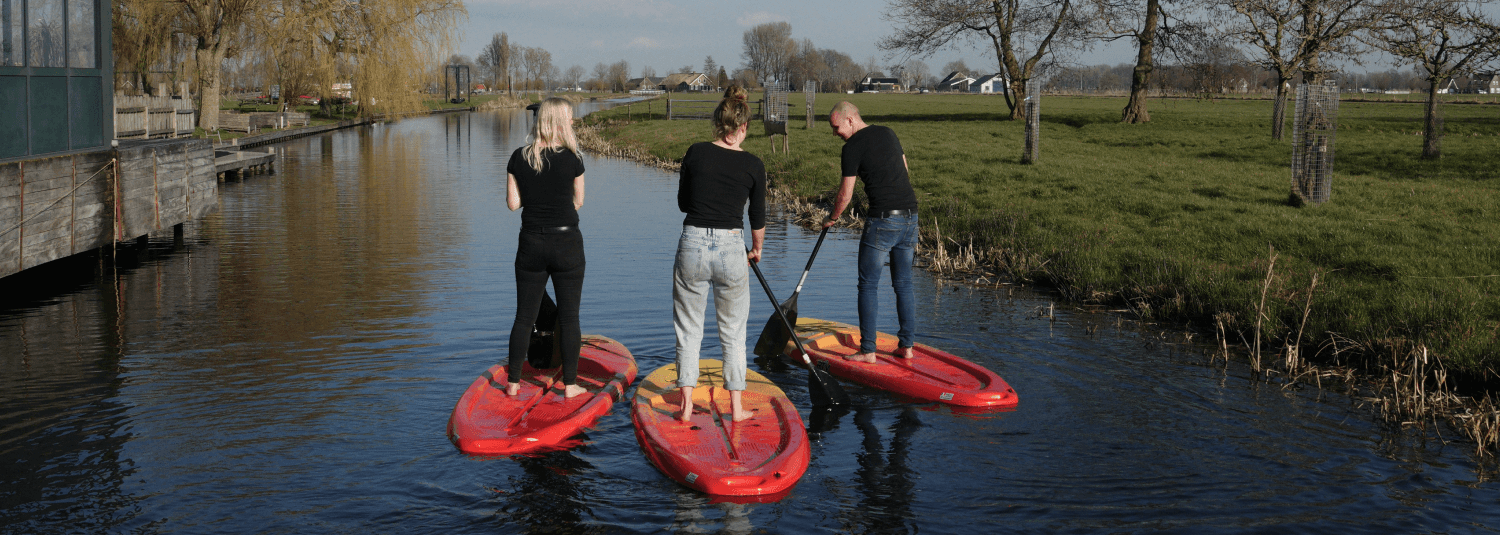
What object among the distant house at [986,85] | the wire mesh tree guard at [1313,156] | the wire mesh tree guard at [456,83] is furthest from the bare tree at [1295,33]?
the distant house at [986,85]

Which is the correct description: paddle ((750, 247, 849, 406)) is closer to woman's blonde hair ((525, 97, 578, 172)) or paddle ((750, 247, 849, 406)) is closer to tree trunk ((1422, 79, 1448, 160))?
woman's blonde hair ((525, 97, 578, 172))

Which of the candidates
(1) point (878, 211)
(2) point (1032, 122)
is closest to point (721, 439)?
(1) point (878, 211)

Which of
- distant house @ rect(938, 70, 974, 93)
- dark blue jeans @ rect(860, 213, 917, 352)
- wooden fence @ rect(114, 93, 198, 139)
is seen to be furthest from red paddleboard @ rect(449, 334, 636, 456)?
distant house @ rect(938, 70, 974, 93)

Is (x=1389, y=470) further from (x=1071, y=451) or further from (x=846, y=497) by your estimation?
(x=846, y=497)

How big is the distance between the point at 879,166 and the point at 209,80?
32.7 metres

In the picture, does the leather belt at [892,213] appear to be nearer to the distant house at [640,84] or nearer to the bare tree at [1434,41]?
the bare tree at [1434,41]

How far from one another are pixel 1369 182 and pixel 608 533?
15250mm

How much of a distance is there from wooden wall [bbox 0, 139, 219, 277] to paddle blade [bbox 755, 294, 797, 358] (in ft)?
24.0

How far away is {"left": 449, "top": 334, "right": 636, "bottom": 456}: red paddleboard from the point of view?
18.2 ft

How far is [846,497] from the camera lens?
201 inches

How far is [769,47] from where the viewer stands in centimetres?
12675

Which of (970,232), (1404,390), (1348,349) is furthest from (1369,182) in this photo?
(1404,390)

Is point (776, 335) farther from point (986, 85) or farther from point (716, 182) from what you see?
point (986, 85)

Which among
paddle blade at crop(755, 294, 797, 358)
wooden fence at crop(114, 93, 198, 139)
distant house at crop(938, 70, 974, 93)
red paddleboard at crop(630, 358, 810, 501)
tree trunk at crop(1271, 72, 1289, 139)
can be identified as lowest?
red paddleboard at crop(630, 358, 810, 501)
